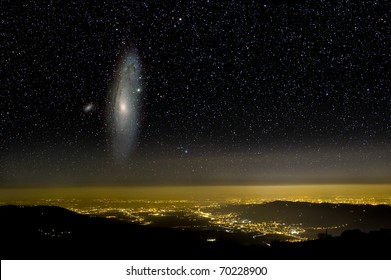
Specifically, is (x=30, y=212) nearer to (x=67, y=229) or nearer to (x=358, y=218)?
(x=67, y=229)

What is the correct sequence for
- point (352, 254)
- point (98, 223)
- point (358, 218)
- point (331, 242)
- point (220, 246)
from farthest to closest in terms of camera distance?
point (358, 218) → point (98, 223) → point (220, 246) → point (331, 242) → point (352, 254)
